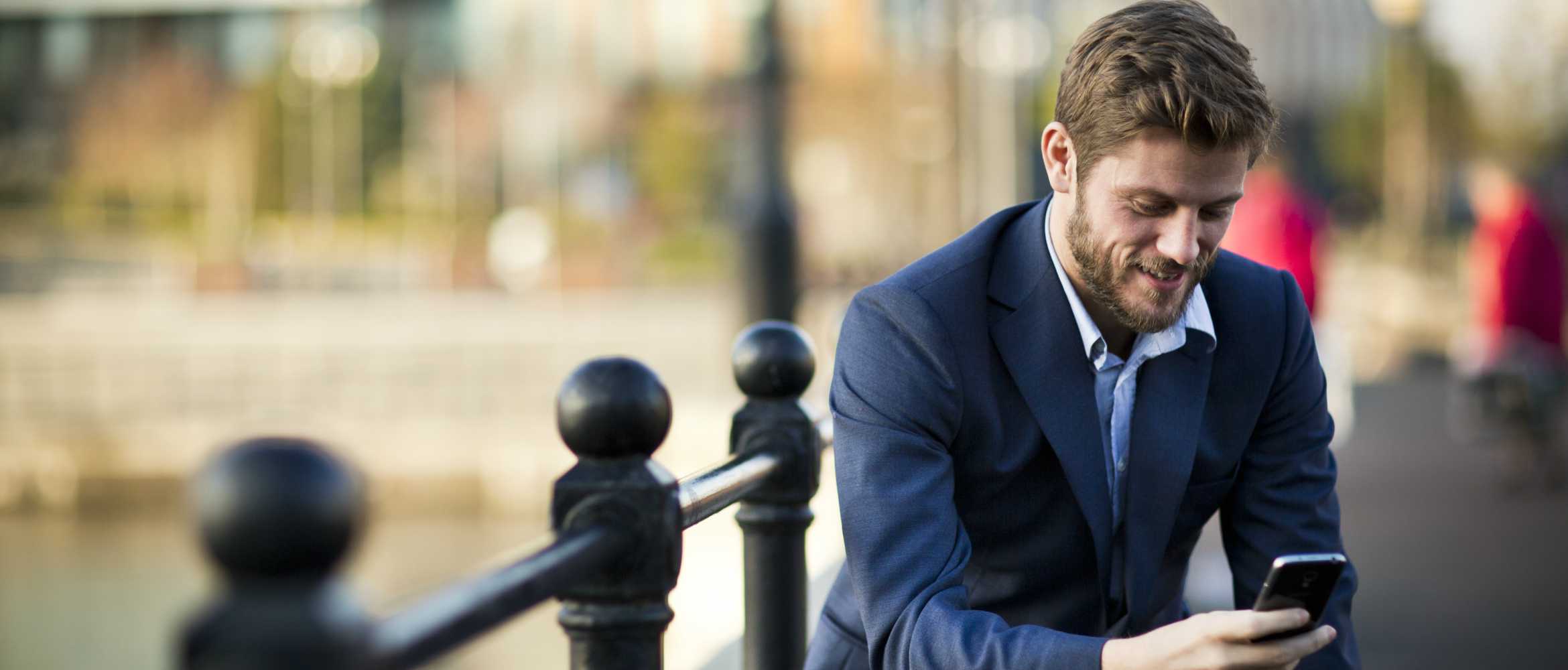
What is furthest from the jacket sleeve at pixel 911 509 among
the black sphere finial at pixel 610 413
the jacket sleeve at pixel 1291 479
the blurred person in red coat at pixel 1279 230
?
the blurred person in red coat at pixel 1279 230

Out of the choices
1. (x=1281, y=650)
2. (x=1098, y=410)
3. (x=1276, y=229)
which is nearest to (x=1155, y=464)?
(x=1098, y=410)

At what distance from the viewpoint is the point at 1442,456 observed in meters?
12.9

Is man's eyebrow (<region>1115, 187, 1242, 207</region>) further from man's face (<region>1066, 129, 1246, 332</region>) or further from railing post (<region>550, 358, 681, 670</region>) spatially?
railing post (<region>550, 358, 681, 670</region>)

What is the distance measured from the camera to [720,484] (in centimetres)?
223

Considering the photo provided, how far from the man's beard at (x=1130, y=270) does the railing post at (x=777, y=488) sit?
67 centimetres

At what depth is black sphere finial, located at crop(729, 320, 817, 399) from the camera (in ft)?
8.83

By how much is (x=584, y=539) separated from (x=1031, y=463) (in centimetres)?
69

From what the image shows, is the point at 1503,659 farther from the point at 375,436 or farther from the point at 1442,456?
the point at 375,436

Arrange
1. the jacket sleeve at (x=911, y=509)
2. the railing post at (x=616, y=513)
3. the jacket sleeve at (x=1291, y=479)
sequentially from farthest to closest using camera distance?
the jacket sleeve at (x=1291, y=479), the jacket sleeve at (x=911, y=509), the railing post at (x=616, y=513)

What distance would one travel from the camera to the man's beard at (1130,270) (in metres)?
2.10

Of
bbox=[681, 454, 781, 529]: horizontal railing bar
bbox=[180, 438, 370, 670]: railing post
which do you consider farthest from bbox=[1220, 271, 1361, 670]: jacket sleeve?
bbox=[180, 438, 370, 670]: railing post

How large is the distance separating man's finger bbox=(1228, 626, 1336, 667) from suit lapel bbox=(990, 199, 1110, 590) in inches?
12.0

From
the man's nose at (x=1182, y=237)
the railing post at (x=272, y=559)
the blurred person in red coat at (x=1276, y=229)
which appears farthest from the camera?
the blurred person in red coat at (x=1276, y=229)

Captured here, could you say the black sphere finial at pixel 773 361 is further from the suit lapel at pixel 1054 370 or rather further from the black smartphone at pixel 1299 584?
the black smartphone at pixel 1299 584
